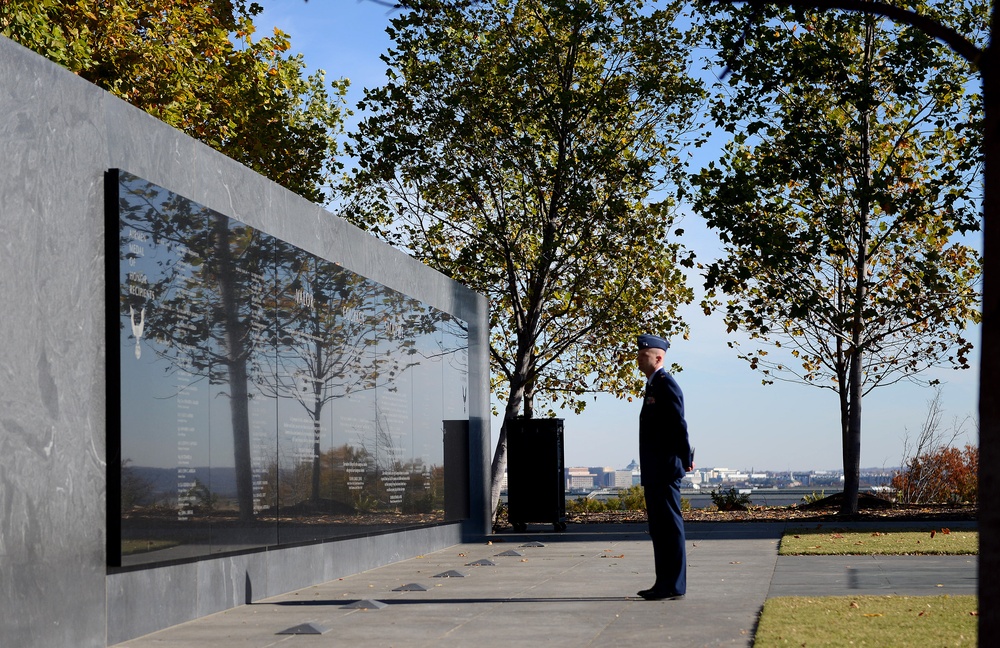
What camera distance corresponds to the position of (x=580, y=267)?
23.7 meters

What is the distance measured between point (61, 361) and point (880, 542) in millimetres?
9962

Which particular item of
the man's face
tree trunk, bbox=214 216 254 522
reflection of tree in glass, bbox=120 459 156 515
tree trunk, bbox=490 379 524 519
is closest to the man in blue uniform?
the man's face

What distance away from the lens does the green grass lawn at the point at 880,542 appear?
12.3 m

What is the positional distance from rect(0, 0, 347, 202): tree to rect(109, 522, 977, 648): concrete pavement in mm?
9193

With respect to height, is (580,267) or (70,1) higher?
Result: (70,1)

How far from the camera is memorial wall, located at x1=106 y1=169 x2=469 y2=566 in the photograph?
7.39 m

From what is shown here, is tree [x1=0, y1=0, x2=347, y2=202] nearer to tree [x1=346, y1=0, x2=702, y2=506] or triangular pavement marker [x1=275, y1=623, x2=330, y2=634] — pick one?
tree [x1=346, y1=0, x2=702, y2=506]

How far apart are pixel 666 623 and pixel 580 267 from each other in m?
16.5

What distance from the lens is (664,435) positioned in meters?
8.88

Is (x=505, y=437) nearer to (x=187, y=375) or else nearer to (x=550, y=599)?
(x=550, y=599)

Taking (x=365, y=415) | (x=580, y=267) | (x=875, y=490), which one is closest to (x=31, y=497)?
(x=365, y=415)

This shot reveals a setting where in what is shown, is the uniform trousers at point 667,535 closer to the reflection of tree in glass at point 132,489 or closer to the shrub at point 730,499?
the reflection of tree in glass at point 132,489

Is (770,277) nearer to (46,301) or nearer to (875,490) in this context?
(875,490)

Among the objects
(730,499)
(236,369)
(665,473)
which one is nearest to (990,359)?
(665,473)
